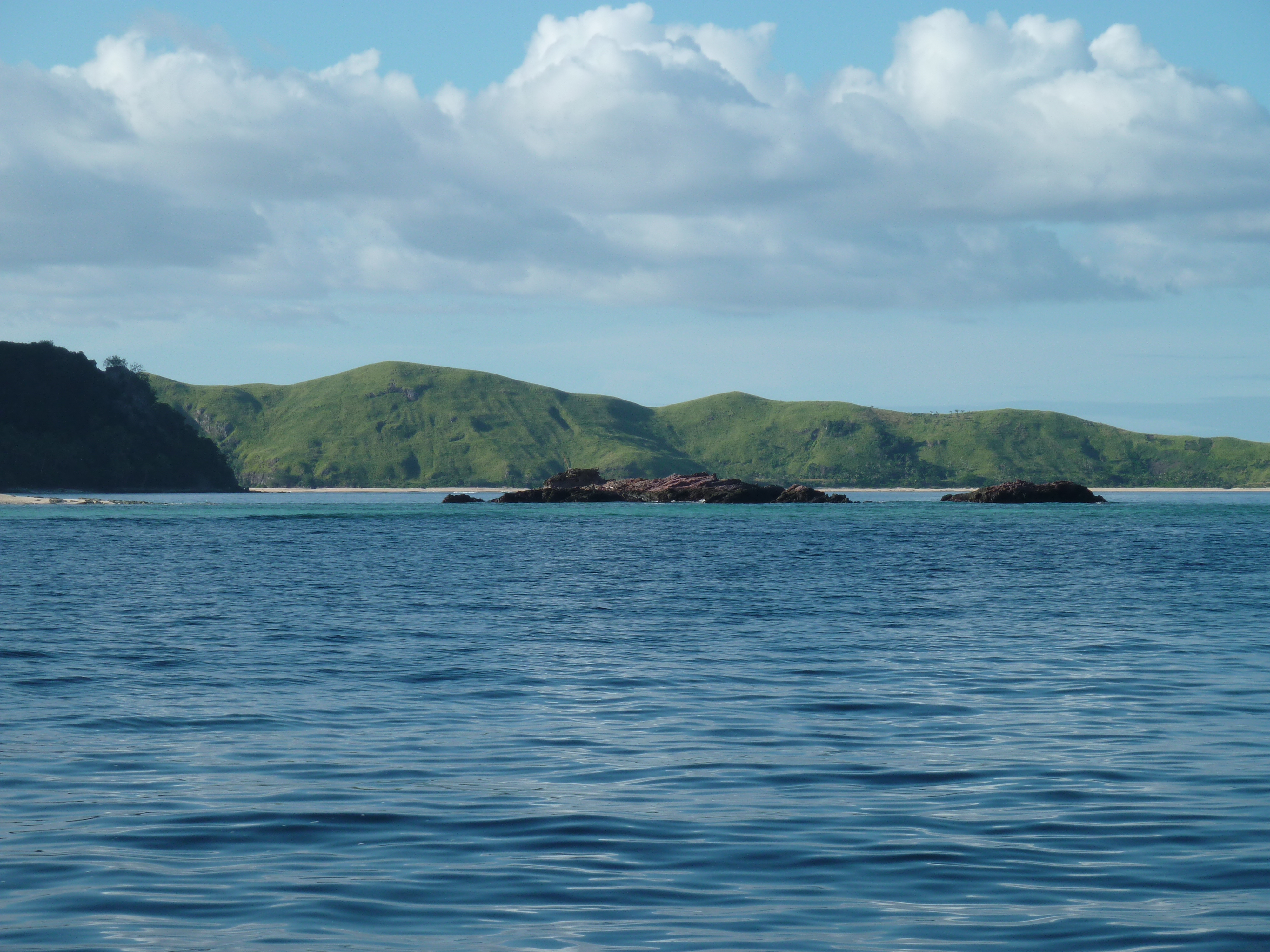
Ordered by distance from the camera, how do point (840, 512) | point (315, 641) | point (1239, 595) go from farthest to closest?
point (840, 512) → point (1239, 595) → point (315, 641)

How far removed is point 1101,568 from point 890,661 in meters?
42.5

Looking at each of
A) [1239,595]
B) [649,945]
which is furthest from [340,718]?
[1239,595]

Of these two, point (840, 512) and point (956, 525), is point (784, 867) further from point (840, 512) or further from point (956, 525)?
point (840, 512)

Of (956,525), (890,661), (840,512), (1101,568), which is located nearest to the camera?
(890,661)

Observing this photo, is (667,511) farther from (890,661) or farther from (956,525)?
(890,661)

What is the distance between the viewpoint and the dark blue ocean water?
10.5 m

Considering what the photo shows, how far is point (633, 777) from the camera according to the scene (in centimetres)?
1609

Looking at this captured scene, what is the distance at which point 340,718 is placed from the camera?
20.6 m

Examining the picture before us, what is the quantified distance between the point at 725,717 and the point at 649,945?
1126 cm

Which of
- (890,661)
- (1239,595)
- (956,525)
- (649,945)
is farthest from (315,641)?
(956,525)

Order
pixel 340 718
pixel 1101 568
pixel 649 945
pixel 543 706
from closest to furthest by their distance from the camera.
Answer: pixel 649 945, pixel 340 718, pixel 543 706, pixel 1101 568

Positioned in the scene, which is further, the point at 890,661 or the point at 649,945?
the point at 890,661

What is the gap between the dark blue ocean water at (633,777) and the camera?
10453 mm

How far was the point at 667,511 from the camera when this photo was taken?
179500 millimetres
